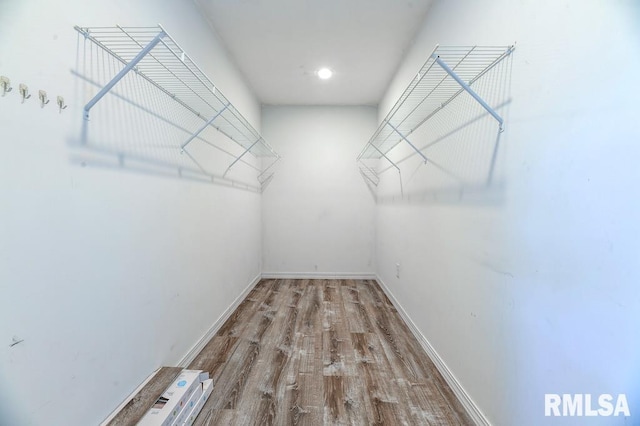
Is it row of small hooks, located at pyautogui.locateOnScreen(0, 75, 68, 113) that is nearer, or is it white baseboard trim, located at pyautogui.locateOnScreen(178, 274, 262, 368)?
row of small hooks, located at pyautogui.locateOnScreen(0, 75, 68, 113)

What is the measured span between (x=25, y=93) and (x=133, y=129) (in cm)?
46

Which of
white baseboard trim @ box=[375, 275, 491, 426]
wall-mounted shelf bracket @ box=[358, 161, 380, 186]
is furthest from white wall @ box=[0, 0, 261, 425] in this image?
wall-mounted shelf bracket @ box=[358, 161, 380, 186]

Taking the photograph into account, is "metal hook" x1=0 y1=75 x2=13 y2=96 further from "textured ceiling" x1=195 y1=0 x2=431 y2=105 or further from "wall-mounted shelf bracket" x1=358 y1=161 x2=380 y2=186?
"wall-mounted shelf bracket" x1=358 y1=161 x2=380 y2=186

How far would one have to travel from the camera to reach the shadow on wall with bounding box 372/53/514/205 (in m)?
1.15

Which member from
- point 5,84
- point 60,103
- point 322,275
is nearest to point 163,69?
point 60,103

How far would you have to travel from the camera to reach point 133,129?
4.18 feet

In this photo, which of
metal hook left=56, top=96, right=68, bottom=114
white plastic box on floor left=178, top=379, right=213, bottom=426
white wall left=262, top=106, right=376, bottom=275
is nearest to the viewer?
metal hook left=56, top=96, right=68, bottom=114

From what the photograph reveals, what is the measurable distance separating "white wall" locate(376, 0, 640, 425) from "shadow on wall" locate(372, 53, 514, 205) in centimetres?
1

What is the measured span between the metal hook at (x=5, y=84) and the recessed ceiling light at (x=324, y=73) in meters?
2.43

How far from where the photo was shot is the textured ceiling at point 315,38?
188 centimetres

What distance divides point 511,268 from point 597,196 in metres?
0.42

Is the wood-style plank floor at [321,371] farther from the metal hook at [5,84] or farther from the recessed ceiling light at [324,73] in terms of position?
the recessed ceiling light at [324,73]

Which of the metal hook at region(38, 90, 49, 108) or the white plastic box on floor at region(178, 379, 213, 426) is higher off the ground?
the metal hook at region(38, 90, 49, 108)

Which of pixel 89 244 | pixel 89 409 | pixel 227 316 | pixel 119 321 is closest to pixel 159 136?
pixel 89 244
